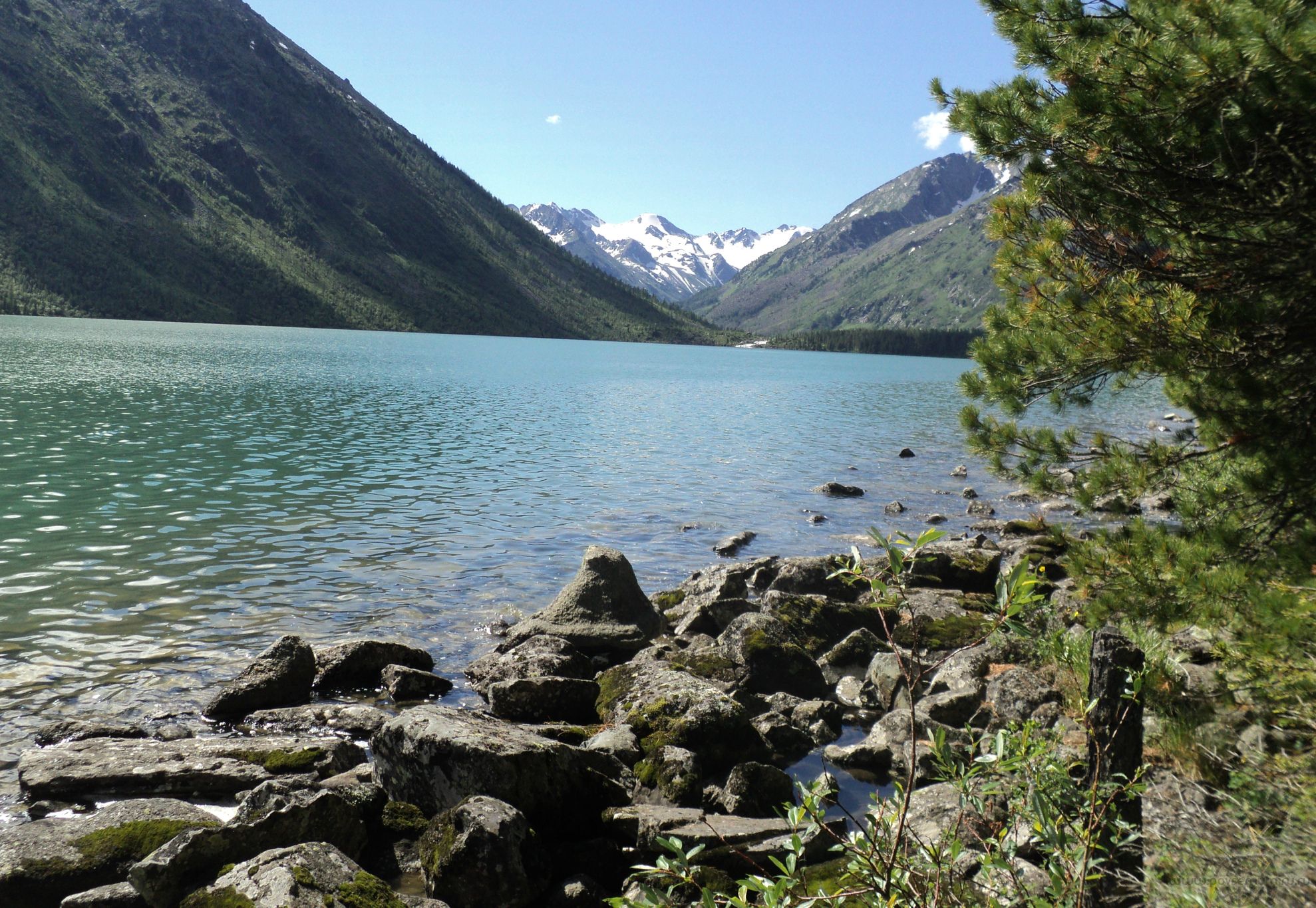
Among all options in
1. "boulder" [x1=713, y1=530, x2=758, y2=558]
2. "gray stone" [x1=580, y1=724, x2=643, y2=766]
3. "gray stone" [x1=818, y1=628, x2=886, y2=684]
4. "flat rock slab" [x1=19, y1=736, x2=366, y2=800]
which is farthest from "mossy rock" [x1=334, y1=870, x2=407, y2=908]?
"boulder" [x1=713, y1=530, x2=758, y2=558]

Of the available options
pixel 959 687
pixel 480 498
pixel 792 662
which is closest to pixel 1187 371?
pixel 959 687

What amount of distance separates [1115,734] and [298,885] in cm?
575

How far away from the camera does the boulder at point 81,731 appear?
32.3ft

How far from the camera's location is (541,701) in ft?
38.4

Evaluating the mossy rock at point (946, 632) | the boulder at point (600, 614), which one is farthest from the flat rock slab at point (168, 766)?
the mossy rock at point (946, 632)

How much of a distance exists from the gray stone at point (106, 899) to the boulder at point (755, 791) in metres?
5.37

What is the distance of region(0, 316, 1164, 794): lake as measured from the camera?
13.7 meters

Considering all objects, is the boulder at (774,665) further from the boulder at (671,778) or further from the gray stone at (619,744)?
the boulder at (671,778)

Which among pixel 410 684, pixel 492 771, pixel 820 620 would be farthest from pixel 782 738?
pixel 410 684

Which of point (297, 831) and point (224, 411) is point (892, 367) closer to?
point (224, 411)

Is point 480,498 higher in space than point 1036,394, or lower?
lower

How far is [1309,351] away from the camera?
7.12m

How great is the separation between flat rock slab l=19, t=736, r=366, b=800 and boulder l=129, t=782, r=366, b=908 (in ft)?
5.06

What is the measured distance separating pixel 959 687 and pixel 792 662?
2.67m
